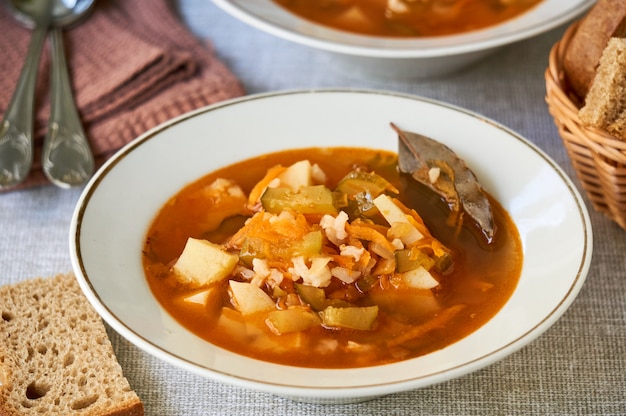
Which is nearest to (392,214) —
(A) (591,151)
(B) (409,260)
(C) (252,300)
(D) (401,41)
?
(B) (409,260)

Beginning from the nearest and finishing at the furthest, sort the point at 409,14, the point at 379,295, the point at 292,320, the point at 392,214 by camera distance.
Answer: the point at 292,320 < the point at 379,295 < the point at 392,214 < the point at 409,14

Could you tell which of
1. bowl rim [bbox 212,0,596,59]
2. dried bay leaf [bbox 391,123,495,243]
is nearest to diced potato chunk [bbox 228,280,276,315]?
dried bay leaf [bbox 391,123,495,243]

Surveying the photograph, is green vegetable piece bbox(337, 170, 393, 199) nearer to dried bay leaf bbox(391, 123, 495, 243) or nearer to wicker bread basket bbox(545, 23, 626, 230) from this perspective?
dried bay leaf bbox(391, 123, 495, 243)

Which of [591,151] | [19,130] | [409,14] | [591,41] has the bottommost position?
[19,130]

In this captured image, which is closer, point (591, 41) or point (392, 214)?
point (392, 214)

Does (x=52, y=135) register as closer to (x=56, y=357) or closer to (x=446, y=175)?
(x=56, y=357)

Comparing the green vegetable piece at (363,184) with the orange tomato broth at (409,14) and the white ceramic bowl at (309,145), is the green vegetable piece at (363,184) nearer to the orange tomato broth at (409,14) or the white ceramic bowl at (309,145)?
the white ceramic bowl at (309,145)

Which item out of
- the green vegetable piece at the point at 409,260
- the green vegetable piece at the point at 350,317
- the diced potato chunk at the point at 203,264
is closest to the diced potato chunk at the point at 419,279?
the green vegetable piece at the point at 409,260

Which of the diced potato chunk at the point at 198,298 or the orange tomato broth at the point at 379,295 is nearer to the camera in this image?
the orange tomato broth at the point at 379,295
